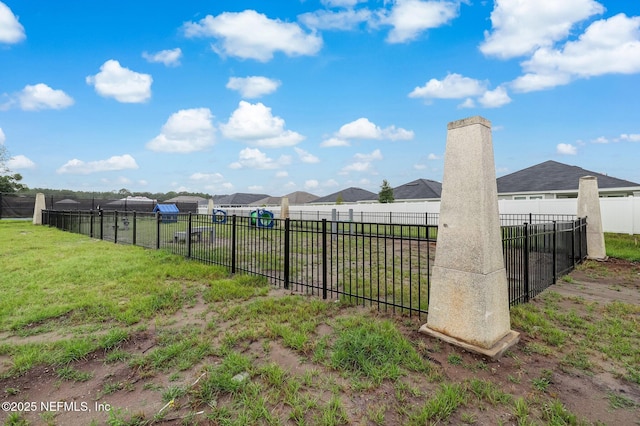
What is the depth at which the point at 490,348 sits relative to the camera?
3.09 m

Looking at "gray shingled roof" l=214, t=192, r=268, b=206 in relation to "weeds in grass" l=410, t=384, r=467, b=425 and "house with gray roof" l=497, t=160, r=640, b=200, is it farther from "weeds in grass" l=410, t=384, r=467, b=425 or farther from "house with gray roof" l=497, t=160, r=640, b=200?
"weeds in grass" l=410, t=384, r=467, b=425

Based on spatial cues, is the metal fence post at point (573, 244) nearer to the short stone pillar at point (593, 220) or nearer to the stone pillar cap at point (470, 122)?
the short stone pillar at point (593, 220)

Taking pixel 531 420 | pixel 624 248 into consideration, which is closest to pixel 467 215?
pixel 531 420

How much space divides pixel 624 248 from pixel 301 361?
1307cm

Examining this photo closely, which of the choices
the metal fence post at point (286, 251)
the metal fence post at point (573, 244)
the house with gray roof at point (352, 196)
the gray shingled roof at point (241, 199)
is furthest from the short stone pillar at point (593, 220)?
the gray shingled roof at point (241, 199)

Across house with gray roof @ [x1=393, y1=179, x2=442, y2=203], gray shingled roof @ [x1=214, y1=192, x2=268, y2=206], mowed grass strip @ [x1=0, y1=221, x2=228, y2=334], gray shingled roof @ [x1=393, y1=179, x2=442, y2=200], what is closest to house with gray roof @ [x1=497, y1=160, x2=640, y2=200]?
house with gray roof @ [x1=393, y1=179, x2=442, y2=203]

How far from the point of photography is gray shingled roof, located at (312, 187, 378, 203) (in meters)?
38.6

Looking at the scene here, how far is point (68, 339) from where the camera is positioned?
3.42m

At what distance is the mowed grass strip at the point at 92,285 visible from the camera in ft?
13.4

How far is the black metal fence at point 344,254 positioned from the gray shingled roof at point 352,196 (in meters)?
26.7

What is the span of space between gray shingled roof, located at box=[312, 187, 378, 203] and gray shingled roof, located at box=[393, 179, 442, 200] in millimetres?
5716

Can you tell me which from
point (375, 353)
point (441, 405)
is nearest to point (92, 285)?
point (375, 353)

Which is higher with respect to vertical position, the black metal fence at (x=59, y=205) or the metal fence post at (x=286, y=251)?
the black metal fence at (x=59, y=205)

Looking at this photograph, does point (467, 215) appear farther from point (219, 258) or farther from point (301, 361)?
point (219, 258)
